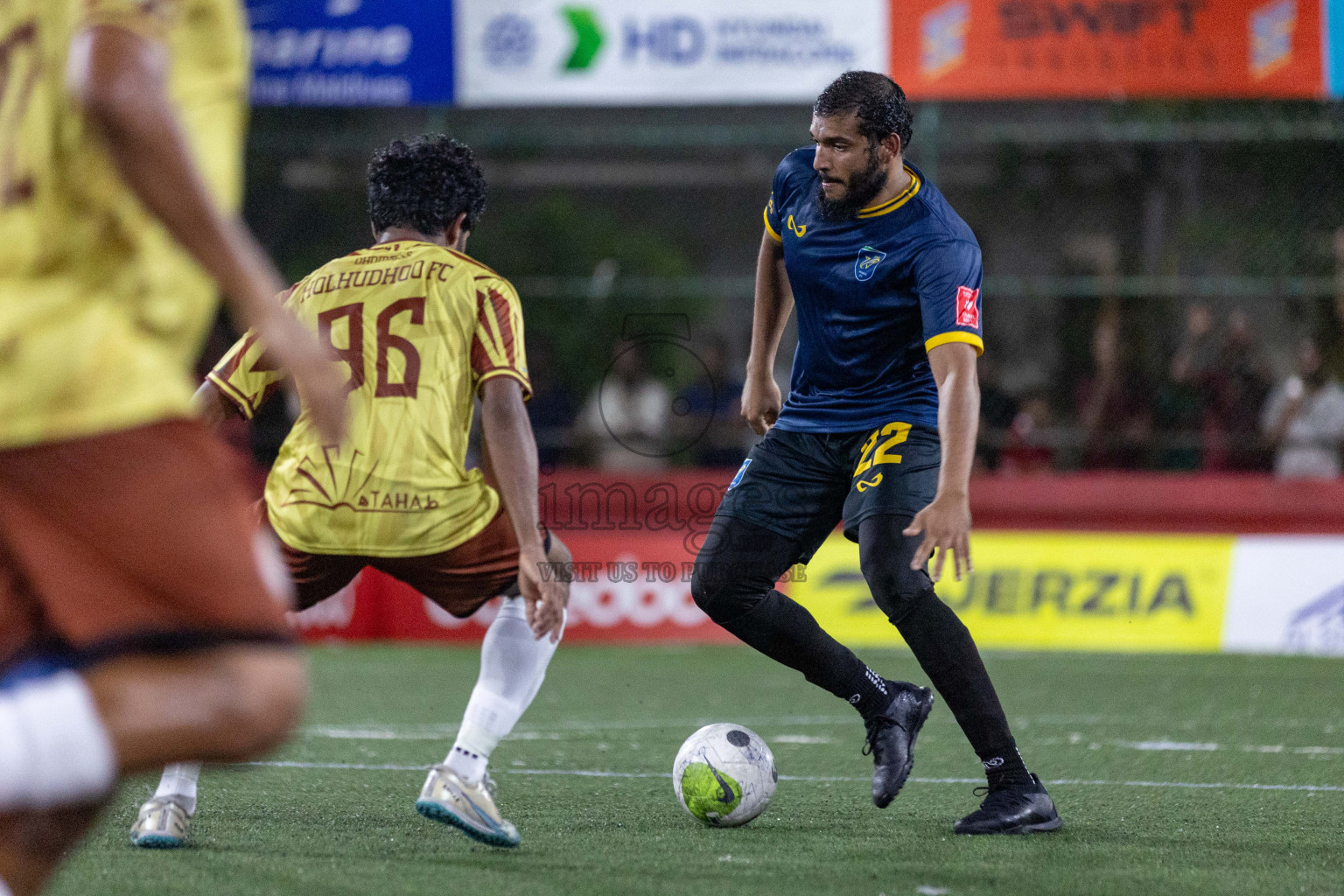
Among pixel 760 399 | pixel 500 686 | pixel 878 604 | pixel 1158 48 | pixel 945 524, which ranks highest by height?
pixel 1158 48

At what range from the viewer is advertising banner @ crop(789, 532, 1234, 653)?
10.5m

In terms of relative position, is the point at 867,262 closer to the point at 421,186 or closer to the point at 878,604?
the point at 878,604

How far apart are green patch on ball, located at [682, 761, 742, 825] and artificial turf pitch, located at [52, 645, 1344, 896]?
5 centimetres

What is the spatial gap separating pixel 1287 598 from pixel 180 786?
8.27 m

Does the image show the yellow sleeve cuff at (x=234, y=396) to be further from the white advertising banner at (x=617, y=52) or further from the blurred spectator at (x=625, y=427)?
the white advertising banner at (x=617, y=52)

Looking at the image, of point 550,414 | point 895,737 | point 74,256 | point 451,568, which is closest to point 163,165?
point 74,256

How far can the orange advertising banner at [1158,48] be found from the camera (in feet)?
39.5

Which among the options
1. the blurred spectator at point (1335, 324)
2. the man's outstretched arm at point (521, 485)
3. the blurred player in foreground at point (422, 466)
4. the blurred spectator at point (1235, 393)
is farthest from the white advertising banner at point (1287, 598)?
the man's outstretched arm at point (521, 485)

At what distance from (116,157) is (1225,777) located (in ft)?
14.8

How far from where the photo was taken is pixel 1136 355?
12.3m

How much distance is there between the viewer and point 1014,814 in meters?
4.37

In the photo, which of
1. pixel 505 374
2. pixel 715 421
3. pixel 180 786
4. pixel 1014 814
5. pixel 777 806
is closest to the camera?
pixel 505 374

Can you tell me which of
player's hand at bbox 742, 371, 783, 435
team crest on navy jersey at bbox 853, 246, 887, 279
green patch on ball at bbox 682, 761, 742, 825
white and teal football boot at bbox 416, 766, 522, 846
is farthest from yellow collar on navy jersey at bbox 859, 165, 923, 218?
white and teal football boot at bbox 416, 766, 522, 846

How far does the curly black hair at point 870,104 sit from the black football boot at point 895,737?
1648 mm
